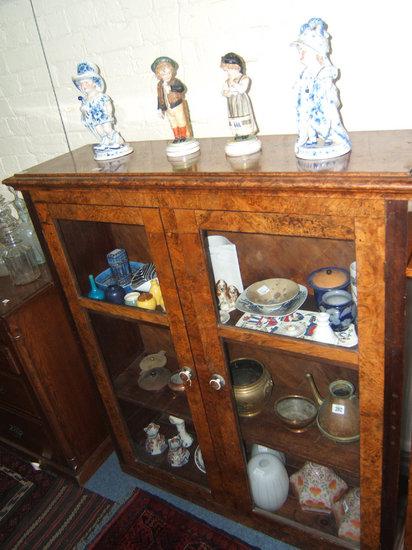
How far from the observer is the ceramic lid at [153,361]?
2.14 m

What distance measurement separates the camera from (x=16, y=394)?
2.26 m

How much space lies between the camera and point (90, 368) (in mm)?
2016

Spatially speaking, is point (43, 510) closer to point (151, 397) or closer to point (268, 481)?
point (151, 397)

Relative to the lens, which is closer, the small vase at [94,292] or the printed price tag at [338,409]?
the printed price tag at [338,409]

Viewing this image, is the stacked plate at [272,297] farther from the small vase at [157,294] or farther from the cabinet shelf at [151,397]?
the cabinet shelf at [151,397]

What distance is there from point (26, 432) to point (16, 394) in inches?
11.7

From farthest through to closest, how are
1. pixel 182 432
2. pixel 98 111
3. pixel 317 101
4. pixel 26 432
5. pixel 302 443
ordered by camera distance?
pixel 26 432 < pixel 182 432 < pixel 302 443 < pixel 98 111 < pixel 317 101

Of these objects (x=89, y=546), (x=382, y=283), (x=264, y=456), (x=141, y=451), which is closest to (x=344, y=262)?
(x=382, y=283)

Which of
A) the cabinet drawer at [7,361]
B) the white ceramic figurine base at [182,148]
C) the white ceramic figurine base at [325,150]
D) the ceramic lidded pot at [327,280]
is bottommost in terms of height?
the cabinet drawer at [7,361]

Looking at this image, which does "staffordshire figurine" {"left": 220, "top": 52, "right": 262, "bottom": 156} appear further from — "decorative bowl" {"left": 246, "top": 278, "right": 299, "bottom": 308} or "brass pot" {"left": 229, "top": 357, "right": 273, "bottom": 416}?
"brass pot" {"left": 229, "top": 357, "right": 273, "bottom": 416}

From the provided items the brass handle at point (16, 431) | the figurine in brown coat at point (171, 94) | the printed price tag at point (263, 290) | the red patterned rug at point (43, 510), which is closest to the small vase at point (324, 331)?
the printed price tag at point (263, 290)

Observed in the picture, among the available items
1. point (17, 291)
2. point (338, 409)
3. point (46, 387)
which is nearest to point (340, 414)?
point (338, 409)

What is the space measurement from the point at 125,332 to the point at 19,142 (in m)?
1.14

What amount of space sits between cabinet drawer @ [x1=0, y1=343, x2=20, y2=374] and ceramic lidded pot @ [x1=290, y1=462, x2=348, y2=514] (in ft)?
4.45
